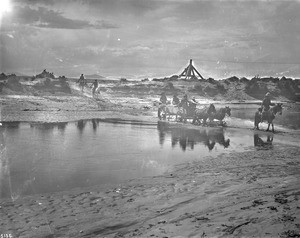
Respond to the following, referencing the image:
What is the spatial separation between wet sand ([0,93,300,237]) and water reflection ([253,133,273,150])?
417cm

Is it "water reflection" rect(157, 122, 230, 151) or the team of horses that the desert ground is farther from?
the team of horses

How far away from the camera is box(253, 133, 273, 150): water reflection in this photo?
14152mm

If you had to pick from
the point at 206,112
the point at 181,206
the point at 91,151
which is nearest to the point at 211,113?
the point at 206,112

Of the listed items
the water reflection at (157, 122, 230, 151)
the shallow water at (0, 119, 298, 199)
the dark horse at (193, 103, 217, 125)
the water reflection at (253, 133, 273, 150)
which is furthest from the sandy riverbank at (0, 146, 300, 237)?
the dark horse at (193, 103, 217, 125)

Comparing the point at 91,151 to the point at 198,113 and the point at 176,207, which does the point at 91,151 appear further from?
the point at 198,113

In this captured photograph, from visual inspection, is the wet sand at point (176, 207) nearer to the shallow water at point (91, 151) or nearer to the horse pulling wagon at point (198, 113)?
the shallow water at point (91, 151)

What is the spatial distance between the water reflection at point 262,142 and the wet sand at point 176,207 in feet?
13.7

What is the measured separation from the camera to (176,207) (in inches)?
260

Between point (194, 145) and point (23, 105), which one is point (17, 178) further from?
point (23, 105)

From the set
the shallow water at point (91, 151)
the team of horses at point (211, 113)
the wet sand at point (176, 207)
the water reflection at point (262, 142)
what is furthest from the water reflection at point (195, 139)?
the wet sand at point (176, 207)

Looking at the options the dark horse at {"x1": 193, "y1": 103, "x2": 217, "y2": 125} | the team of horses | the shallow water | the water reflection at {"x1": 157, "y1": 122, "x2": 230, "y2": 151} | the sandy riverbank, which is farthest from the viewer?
the dark horse at {"x1": 193, "y1": 103, "x2": 217, "y2": 125}

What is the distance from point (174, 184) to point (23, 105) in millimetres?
23644

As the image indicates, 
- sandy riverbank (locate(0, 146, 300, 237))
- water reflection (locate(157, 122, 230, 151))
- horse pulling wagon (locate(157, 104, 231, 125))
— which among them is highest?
horse pulling wagon (locate(157, 104, 231, 125))

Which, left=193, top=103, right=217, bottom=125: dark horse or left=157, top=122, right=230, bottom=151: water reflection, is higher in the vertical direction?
left=193, top=103, right=217, bottom=125: dark horse
